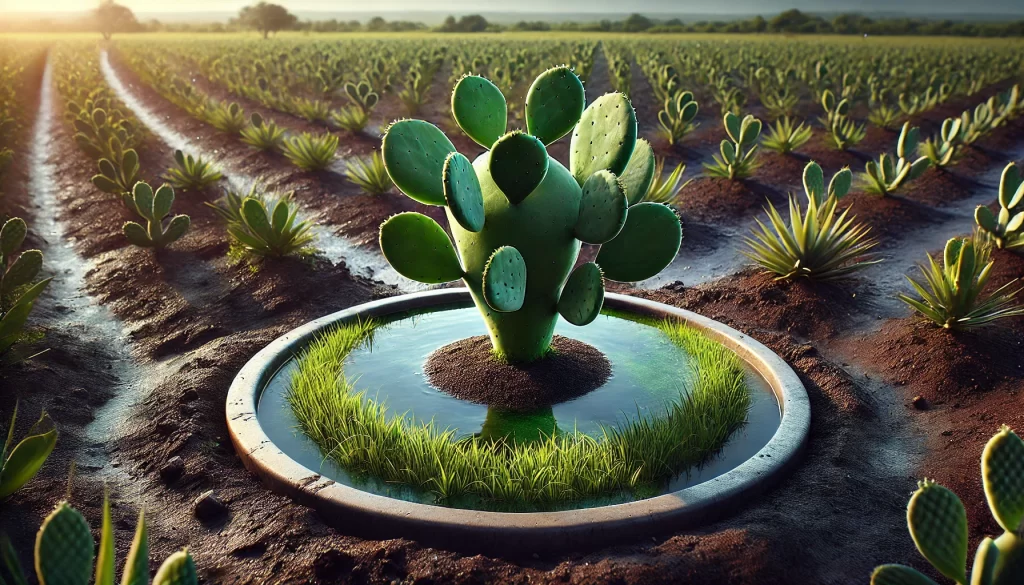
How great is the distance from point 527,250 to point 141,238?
4.17 metres

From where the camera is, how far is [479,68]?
19.0 meters

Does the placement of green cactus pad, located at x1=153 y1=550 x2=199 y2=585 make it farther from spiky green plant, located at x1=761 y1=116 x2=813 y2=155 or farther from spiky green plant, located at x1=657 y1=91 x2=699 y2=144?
Result: spiky green plant, located at x1=657 y1=91 x2=699 y2=144

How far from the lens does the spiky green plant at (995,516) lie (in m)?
1.94

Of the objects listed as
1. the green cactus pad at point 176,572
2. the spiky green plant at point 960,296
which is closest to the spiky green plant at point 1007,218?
the spiky green plant at point 960,296

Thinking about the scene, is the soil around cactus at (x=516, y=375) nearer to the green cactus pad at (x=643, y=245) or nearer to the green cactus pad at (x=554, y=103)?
the green cactus pad at (x=643, y=245)

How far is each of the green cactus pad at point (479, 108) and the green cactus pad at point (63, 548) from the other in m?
2.50

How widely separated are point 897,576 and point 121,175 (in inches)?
334

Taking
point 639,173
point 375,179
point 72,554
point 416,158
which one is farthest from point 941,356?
point 375,179

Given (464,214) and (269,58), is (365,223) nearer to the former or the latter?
(464,214)

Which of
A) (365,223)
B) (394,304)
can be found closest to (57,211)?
(365,223)

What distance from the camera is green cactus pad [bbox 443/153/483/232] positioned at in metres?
3.19

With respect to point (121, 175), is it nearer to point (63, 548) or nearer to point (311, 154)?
point (311, 154)

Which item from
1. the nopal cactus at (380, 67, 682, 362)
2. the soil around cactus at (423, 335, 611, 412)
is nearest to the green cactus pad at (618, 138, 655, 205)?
the nopal cactus at (380, 67, 682, 362)

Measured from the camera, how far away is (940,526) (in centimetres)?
199
